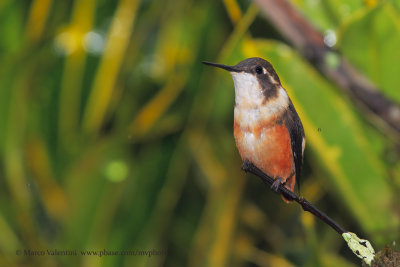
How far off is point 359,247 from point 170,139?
1.08m

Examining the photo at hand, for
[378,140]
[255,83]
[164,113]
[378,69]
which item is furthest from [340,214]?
[255,83]

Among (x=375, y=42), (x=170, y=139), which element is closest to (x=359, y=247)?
(x=375, y=42)

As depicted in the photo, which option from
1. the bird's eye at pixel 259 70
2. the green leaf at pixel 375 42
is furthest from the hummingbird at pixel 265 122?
the green leaf at pixel 375 42

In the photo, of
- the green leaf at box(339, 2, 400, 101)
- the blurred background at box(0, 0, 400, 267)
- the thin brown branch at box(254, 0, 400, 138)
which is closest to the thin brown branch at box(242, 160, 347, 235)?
the blurred background at box(0, 0, 400, 267)

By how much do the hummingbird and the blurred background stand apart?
0.34 ft

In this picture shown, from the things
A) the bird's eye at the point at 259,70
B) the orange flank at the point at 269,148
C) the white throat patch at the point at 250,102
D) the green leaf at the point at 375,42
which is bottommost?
the orange flank at the point at 269,148

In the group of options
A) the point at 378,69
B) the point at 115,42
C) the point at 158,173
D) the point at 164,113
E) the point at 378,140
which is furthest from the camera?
the point at 115,42

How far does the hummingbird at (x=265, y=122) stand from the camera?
1.20 ft

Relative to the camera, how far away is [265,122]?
1.22 ft

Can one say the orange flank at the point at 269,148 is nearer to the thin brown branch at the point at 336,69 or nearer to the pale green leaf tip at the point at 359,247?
the pale green leaf tip at the point at 359,247

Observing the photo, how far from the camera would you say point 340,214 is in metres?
1.19

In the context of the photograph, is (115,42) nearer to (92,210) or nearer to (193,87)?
(193,87)

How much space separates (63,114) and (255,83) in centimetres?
150

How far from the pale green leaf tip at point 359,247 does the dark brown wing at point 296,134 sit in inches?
A: 2.6
